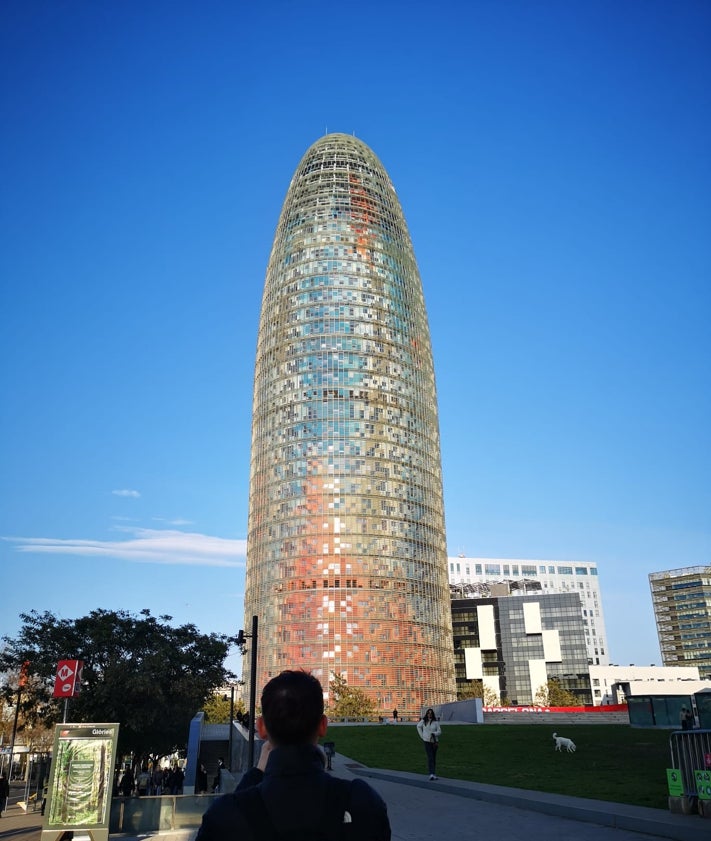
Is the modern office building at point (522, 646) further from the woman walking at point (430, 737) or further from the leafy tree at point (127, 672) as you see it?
the woman walking at point (430, 737)

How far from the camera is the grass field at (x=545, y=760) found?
18172 millimetres

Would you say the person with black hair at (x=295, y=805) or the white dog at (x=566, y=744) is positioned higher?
the person with black hair at (x=295, y=805)

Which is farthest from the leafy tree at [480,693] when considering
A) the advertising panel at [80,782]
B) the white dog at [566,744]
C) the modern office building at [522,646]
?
the advertising panel at [80,782]

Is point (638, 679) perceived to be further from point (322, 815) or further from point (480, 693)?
point (322, 815)

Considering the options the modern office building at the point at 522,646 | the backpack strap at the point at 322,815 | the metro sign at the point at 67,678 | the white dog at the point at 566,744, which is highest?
the modern office building at the point at 522,646

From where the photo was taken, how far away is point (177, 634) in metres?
60.2

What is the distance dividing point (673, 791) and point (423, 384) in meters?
140

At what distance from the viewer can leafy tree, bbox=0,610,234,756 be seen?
51.1 m

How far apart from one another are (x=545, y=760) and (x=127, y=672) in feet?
111

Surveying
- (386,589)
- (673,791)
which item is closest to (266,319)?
(386,589)

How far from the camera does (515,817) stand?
14359 mm

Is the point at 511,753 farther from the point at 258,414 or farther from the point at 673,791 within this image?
the point at 258,414

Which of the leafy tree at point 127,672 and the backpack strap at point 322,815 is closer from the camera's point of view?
the backpack strap at point 322,815

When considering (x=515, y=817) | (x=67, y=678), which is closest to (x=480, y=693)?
(x=67, y=678)
